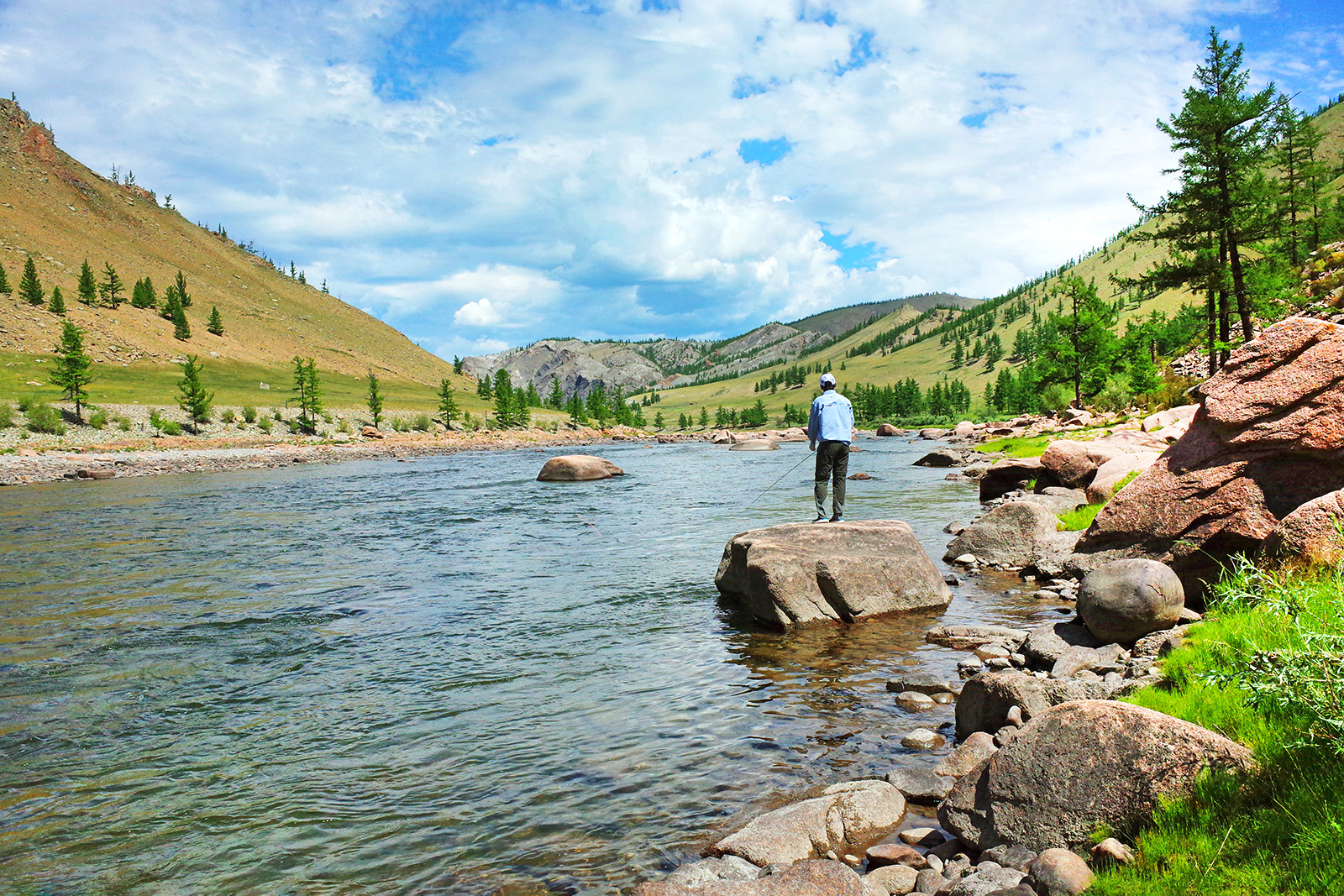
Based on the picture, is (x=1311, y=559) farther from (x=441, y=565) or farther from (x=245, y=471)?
(x=245, y=471)

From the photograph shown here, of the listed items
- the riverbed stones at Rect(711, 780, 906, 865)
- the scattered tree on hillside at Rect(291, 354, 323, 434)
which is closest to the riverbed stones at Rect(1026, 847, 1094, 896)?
the riverbed stones at Rect(711, 780, 906, 865)

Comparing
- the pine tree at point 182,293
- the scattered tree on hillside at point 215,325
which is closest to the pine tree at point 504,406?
the scattered tree on hillside at point 215,325

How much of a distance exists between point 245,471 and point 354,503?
32.4 metres

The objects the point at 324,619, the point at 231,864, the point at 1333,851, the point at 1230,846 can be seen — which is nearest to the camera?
the point at 1333,851

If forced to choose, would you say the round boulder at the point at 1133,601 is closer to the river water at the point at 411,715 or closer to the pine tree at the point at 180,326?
the river water at the point at 411,715

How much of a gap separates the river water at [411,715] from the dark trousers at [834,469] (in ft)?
11.0

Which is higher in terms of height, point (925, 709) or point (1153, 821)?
point (1153, 821)

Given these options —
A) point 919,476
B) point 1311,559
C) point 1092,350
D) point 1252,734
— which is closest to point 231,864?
point 1252,734

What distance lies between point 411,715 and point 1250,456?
12.7 meters

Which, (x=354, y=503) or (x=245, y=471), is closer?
(x=354, y=503)

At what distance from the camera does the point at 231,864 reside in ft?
20.0

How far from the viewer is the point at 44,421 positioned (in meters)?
69.4

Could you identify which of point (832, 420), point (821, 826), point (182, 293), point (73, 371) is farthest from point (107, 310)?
point (821, 826)

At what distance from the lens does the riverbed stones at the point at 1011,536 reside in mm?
16875
